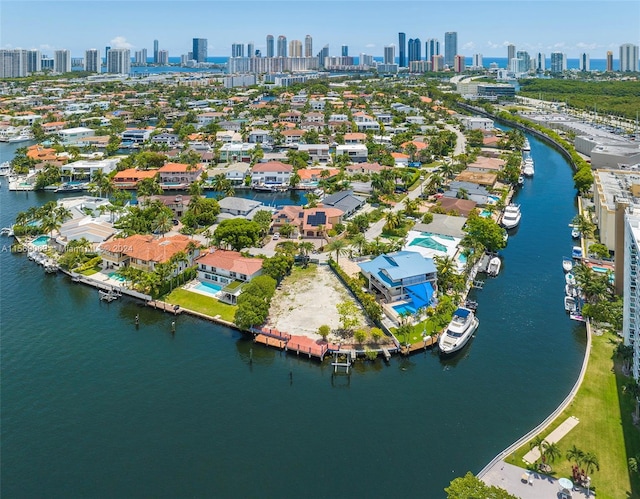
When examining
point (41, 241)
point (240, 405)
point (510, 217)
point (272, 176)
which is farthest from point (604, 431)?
point (272, 176)

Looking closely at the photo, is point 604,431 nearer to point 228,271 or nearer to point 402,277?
point 402,277

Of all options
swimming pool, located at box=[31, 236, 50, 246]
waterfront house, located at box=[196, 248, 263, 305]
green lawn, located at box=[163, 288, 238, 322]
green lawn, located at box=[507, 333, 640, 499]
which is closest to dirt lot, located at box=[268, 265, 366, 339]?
waterfront house, located at box=[196, 248, 263, 305]

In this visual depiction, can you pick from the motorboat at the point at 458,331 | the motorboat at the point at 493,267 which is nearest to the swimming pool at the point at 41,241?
the motorboat at the point at 458,331

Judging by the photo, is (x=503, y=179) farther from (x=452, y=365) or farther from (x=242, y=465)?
(x=242, y=465)

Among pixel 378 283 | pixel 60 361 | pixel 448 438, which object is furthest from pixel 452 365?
pixel 60 361

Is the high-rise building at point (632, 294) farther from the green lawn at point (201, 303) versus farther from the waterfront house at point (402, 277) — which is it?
the green lawn at point (201, 303)
